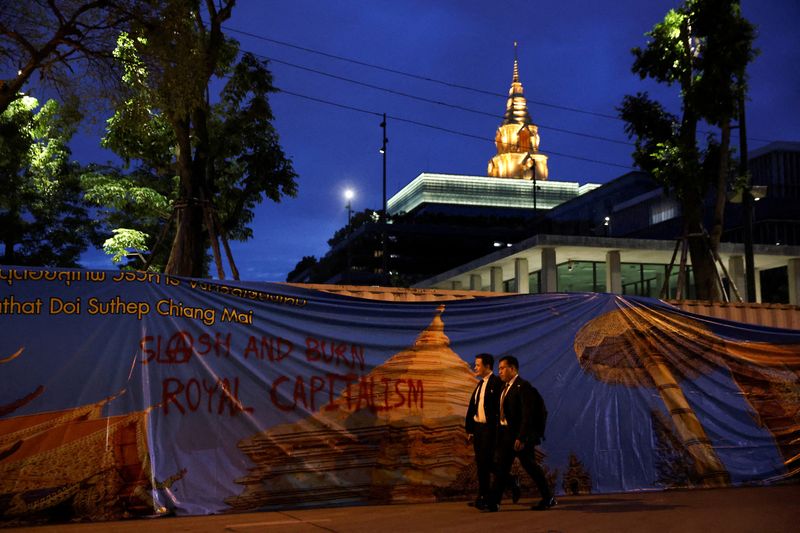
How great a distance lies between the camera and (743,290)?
3400 centimetres

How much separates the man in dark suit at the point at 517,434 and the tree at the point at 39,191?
17314 mm

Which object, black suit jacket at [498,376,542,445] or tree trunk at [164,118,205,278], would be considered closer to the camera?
black suit jacket at [498,376,542,445]

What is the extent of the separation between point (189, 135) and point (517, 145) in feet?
399

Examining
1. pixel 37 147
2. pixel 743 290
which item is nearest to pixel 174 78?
pixel 37 147

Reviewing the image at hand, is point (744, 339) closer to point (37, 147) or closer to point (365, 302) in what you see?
point (365, 302)

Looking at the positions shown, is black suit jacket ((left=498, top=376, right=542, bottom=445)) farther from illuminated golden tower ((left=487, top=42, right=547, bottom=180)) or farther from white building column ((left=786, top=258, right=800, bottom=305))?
illuminated golden tower ((left=487, top=42, right=547, bottom=180))

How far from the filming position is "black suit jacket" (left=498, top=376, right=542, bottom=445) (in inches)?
335

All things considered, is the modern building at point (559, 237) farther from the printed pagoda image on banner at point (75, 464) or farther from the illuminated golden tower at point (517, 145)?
the printed pagoda image on banner at point (75, 464)

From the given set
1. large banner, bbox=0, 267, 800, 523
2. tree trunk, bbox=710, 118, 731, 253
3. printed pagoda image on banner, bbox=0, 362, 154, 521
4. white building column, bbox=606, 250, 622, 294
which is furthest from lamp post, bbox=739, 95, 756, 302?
printed pagoda image on banner, bbox=0, 362, 154, 521

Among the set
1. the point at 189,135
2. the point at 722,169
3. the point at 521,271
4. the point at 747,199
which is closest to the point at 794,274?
the point at 521,271

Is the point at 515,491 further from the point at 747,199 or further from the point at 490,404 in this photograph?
the point at 747,199

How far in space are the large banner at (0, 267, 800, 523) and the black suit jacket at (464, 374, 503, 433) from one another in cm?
85

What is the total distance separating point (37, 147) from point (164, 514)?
22074 millimetres

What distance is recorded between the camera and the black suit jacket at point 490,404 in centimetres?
864
